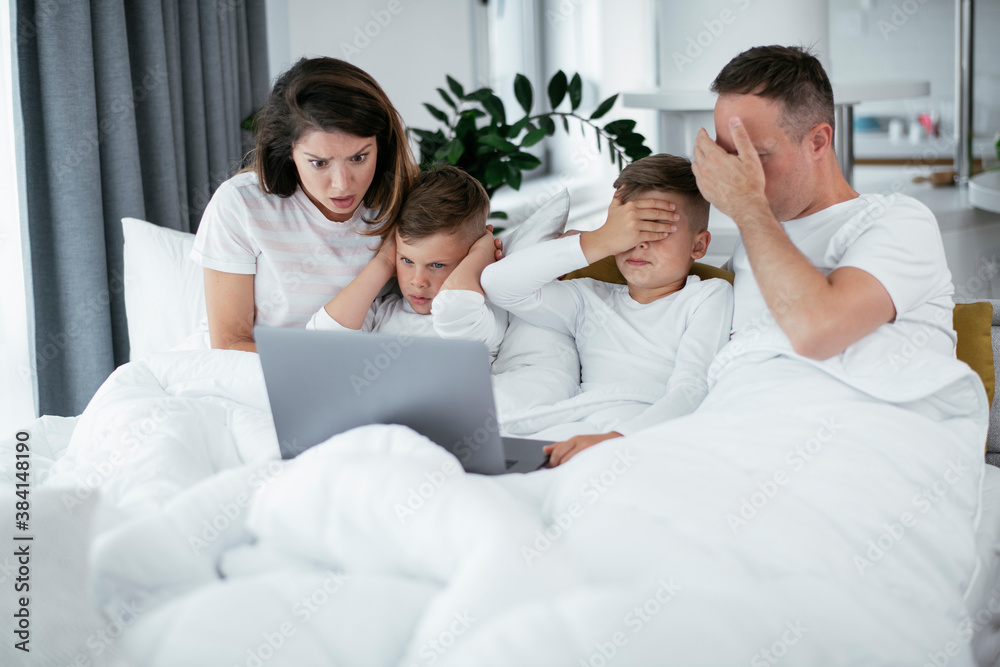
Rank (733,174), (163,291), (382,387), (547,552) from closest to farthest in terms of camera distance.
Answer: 1. (547,552)
2. (382,387)
3. (733,174)
4. (163,291)

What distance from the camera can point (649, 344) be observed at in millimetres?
1655

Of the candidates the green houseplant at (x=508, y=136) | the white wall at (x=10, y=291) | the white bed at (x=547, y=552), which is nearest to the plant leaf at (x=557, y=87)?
the green houseplant at (x=508, y=136)

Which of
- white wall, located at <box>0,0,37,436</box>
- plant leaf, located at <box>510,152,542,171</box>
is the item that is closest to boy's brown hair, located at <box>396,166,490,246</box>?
plant leaf, located at <box>510,152,542,171</box>

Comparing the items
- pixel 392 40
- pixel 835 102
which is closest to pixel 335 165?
pixel 835 102

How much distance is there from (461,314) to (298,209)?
0.48 meters

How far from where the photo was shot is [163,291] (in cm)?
211

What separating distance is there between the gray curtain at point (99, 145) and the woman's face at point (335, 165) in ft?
2.53

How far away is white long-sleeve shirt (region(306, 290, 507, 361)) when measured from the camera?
1.63 meters

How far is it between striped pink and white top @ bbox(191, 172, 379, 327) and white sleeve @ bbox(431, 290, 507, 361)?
1.02ft

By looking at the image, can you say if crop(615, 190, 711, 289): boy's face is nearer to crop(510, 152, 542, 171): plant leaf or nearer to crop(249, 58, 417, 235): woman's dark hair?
crop(249, 58, 417, 235): woman's dark hair

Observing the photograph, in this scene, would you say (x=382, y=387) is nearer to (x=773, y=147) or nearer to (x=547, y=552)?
(x=547, y=552)

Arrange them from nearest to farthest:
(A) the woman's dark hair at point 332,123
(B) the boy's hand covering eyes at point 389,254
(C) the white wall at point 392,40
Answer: (A) the woman's dark hair at point 332,123 → (B) the boy's hand covering eyes at point 389,254 → (C) the white wall at point 392,40

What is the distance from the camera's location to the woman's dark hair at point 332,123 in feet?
5.55

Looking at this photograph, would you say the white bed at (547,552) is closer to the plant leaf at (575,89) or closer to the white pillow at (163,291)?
the white pillow at (163,291)
